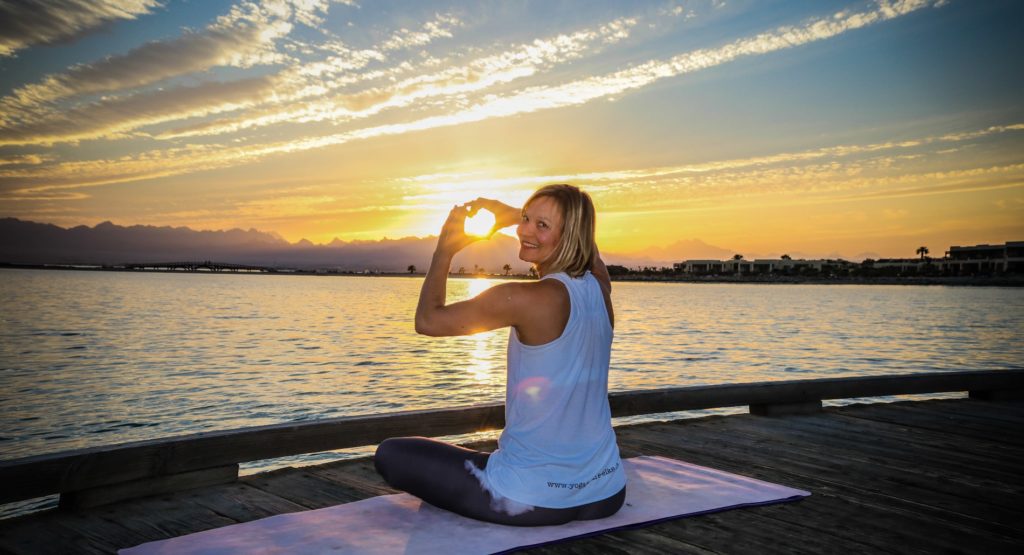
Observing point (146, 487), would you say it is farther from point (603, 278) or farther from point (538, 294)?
point (603, 278)

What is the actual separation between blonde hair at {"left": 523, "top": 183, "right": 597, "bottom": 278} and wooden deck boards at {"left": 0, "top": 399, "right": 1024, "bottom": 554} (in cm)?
149

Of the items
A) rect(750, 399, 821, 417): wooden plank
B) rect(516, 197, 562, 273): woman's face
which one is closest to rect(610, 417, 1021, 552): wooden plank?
rect(516, 197, 562, 273): woman's face

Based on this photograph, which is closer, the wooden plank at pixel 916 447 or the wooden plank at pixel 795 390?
the wooden plank at pixel 916 447

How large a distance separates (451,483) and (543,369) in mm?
945

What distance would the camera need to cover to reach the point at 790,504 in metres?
4.42

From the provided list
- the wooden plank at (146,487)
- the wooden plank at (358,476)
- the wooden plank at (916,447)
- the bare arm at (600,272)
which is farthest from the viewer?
the wooden plank at (916,447)

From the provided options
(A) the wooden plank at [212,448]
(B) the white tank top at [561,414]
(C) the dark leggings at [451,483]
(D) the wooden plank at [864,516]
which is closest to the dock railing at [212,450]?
(A) the wooden plank at [212,448]

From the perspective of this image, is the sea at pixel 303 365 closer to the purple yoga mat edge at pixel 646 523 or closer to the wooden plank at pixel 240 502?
the wooden plank at pixel 240 502

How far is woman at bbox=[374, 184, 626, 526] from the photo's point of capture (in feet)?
10.7

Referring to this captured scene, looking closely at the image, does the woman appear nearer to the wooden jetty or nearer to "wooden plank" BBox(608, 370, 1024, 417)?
the wooden jetty

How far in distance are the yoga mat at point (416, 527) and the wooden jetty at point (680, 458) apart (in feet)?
0.45

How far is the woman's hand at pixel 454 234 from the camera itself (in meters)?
3.46

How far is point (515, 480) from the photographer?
3.57 m

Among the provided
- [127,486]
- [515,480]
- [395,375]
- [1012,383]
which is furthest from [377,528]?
[395,375]
